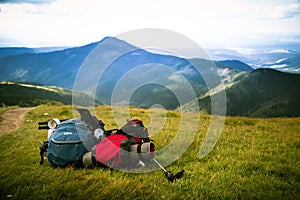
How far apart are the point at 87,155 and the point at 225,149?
531cm

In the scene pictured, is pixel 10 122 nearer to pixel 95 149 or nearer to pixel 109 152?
pixel 95 149

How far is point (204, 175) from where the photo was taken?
657cm

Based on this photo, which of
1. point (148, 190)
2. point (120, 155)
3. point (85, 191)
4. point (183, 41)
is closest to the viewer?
point (85, 191)

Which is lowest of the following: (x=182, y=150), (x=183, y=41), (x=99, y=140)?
(x=182, y=150)

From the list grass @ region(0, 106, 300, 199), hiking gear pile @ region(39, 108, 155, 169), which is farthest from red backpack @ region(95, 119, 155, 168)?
grass @ region(0, 106, 300, 199)

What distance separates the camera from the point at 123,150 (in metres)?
6.25

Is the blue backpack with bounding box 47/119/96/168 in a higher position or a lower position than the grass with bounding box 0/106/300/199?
higher

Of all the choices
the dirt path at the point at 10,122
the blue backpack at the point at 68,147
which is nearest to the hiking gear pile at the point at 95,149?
the blue backpack at the point at 68,147

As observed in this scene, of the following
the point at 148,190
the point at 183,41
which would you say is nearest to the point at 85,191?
the point at 148,190

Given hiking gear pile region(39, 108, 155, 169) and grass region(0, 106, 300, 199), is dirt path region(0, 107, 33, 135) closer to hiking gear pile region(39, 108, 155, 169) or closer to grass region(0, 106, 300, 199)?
grass region(0, 106, 300, 199)

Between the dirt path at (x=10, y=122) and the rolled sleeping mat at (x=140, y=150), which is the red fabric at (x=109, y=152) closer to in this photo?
the rolled sleeping mat at (x=140, y=150)

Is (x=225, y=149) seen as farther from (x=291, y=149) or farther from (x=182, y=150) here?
(x=291, y=149)

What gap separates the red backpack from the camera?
246 inches

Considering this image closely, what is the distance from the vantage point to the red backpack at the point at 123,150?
→ 6.25m
